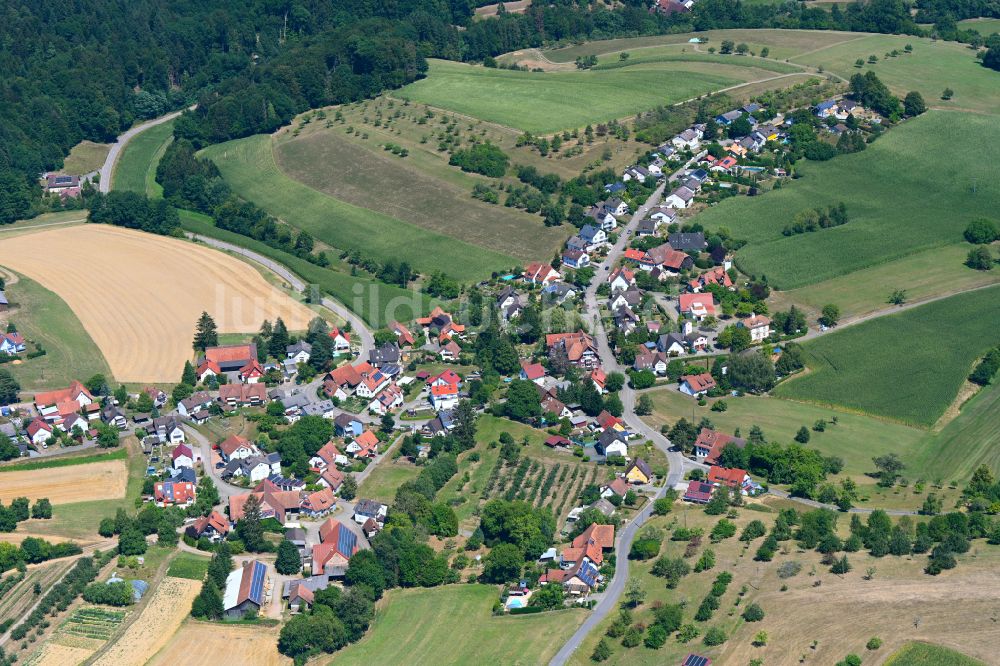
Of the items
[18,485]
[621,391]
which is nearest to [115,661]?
[18,485]

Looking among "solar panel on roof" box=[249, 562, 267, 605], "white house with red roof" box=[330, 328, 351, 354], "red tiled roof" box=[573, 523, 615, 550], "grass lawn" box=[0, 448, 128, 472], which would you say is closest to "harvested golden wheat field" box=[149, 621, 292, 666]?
"solar panel on roof" box=[249, 562, 267, 605]

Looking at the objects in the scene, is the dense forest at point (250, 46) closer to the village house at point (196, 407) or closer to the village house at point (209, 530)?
the village house at point (196, 407)

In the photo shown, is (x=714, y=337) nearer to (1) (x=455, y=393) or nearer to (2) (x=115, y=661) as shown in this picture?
(1) (x=455, y=393)

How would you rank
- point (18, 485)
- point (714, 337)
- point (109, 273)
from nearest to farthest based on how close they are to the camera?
1. point (18, 485)
2. point (714, 337)
3. point (109, 273)

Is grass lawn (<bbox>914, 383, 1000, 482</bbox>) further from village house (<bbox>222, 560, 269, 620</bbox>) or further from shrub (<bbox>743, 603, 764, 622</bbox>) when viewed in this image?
village house (<bbox>222, 560, 269, 620</bbox>)

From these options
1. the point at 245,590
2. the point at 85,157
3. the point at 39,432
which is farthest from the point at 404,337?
the point at 85,157

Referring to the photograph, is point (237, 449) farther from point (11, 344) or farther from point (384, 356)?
point (11, 344)

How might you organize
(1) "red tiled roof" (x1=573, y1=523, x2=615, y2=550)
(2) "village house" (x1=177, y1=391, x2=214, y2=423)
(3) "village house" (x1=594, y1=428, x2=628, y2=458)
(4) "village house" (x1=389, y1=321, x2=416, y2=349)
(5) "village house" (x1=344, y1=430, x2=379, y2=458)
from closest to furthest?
(1) "red tiled roof" (x1=573, y1=523, x2=615, y2=550), (3) "village house" (x1=594, y1=428, x2=628, y2=458), (5) "village house" (x1=344, y1=430, x2=379, y2=458), (2) "village house" (x1=177, y1=391, x2=214, y2=423), (4) "village house" (x1=389, y1=321, x2=416, y2=349)
